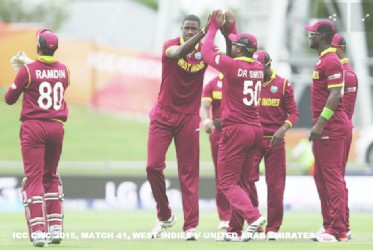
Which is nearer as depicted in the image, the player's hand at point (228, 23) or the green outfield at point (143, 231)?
the green outfield at point (143, 231)

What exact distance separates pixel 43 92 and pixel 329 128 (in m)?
3.36

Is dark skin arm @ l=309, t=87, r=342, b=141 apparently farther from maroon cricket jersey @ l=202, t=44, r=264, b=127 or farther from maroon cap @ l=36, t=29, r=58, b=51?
maroon cap @ l=36, t=29, r=58, b=51

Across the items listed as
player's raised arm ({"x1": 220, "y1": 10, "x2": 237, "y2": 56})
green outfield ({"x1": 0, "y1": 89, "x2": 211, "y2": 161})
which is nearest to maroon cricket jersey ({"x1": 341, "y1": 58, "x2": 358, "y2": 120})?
player's raised arm ({"x1": 220, "y1": 10, "x2": 237, "y2": 56})

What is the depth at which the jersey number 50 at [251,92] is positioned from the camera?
46.1 ft

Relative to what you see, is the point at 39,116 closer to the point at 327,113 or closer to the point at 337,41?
the point at 327,113

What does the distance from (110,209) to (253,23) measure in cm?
1750

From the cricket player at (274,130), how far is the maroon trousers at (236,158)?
36.2 inches

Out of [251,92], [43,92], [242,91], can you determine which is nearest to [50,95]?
[43,92]

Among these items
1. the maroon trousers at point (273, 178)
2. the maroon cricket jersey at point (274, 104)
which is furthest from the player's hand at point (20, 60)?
the maroon trousers at point (273, 178)

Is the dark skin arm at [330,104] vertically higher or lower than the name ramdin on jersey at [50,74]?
lower

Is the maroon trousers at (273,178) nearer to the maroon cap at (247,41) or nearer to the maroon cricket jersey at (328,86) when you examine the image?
the maroon cricket jersey at (328,86)

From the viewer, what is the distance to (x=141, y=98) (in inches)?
1560

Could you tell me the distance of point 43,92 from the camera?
13.8 meters

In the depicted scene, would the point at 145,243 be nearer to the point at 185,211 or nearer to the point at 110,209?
the point at 185,211
